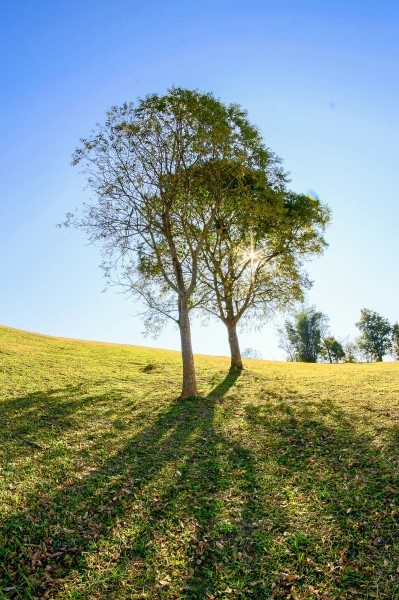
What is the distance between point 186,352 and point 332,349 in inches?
3091

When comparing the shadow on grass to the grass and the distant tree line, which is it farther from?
the distant tree line

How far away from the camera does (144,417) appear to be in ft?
53.4

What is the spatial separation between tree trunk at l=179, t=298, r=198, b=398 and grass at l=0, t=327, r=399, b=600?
6.72ft

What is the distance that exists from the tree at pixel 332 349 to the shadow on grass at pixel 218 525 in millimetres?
82096

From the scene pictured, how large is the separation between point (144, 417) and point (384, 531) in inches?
433

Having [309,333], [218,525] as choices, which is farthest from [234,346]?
[309,333]

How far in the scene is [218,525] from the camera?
26.3 feet

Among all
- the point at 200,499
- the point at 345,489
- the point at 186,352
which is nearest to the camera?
the point at 345,489

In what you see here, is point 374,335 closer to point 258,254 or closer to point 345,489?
point 258,254

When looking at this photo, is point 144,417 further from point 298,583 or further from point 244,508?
point 298,583

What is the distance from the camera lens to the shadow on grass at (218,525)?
21.1ft

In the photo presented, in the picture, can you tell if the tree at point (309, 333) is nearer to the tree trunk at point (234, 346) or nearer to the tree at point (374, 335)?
the tree at point (374, 335)

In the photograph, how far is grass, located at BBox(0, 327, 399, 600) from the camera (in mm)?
6516

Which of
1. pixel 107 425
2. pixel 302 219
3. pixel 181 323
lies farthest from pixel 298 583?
pixel 302 219
